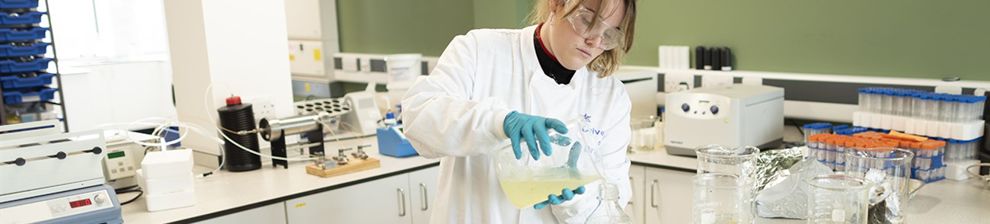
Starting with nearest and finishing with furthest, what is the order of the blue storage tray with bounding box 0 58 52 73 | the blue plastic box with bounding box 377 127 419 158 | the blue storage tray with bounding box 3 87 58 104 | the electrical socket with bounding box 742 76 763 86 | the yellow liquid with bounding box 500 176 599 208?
the yellow liquid with bounding box 500 176 599 208, the blue plastic box with bounding box 377 127 419 158, the electrical socket with bounding box 742 76 763 86, the blue storage tray with bounding box 0 58 52 73, the blue storage tray with bounding box 3 87 58 104

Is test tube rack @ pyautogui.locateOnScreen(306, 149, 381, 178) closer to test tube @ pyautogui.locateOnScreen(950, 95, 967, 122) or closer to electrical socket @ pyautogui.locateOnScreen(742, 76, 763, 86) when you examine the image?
electrical socket @ pyautogui.locateOnScreen(742, 76, 763, 86)

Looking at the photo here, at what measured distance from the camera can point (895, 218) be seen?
5.50 ft

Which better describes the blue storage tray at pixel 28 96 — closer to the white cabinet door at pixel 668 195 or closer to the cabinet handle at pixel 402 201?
the cabinet handle at pixel 402 201

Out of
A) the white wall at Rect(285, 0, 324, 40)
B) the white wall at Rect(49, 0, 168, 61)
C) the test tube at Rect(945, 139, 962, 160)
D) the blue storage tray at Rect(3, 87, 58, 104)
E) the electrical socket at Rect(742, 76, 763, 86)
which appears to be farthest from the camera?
the white wall at Rect(49, 0, 168, 61)

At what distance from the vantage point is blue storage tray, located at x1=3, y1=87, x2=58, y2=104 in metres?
4.02

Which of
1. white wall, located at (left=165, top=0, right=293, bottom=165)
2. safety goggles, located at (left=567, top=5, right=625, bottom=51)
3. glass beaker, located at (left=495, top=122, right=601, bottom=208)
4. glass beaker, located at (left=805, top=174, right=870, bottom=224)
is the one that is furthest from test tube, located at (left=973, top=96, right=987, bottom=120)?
white wall, located at (left=165, top=0, right=293, bottom=165)

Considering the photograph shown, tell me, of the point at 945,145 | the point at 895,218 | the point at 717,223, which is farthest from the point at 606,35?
the point at 945,145

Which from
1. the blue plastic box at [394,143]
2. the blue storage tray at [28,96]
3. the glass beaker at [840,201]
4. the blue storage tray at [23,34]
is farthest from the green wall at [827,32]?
the blue storage tray at [28,96]

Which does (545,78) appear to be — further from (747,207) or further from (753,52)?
(753,52)

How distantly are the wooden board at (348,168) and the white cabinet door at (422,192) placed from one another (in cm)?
16

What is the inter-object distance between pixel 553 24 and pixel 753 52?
212cm

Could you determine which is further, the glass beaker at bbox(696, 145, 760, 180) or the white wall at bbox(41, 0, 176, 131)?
the white wall at bbox(41, 0, 176, 131)

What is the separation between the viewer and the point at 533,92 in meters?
1.78

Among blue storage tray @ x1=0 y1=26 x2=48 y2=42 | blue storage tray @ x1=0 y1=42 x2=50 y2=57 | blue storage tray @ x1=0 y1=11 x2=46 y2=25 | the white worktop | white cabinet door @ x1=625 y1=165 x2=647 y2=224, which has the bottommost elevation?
white cabinet door @ x1=625 y1=165 x2=647 y2=224
